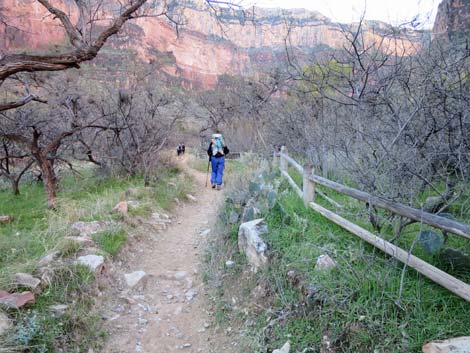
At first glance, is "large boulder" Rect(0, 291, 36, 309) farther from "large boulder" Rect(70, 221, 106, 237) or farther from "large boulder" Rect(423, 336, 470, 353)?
"large boulder" Rect(423, 336, 470, 353)

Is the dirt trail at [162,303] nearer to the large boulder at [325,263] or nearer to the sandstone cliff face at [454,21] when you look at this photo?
the large boulder at [325,263]

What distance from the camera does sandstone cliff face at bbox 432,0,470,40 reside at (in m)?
5.64

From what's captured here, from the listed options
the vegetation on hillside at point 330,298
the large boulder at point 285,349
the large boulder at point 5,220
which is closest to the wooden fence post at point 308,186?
the vegetation on hillside at point 330,298

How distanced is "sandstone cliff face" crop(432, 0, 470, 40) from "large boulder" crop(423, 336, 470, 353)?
5.54m

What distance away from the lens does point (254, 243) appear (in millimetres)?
3633

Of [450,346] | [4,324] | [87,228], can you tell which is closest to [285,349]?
[450,346]

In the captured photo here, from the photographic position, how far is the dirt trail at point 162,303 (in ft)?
10.2

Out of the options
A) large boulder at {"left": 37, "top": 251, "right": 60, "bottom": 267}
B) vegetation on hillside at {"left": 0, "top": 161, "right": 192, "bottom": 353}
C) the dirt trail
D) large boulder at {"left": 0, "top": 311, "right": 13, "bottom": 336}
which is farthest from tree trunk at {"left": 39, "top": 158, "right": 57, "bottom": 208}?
large boulder at {"left": 0, "top": 311, "right": 13, "bottom": 336}

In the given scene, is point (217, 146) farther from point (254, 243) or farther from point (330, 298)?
point (330, 298)

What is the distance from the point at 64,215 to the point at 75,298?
2.96 metres

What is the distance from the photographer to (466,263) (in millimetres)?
2273

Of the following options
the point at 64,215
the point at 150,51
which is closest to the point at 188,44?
the point at 150,51

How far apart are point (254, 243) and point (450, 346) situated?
2.21 meters

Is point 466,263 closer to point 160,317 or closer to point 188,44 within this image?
point 160,317
